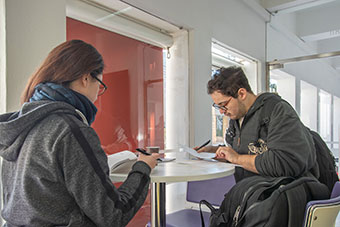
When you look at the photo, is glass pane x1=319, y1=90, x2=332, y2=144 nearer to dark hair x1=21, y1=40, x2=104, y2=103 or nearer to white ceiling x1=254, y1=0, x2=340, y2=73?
white ceiling x1=254, y1=0, x2=340, y2=73

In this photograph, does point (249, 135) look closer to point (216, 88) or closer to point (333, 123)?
point (216, 88)

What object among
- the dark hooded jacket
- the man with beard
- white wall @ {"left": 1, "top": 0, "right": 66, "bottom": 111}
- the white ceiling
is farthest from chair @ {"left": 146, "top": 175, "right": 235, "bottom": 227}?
the white ceiling

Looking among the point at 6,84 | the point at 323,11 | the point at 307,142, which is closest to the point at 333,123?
the point at 323,11

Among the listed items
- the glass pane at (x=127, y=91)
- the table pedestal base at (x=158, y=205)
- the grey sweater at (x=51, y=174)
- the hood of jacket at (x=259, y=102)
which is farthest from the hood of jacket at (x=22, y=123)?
the glass pane at (x=127, y=91)

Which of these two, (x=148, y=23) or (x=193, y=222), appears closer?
(x=193, y=222)

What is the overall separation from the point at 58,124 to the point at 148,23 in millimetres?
2022

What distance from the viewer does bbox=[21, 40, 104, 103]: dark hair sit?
90 cm

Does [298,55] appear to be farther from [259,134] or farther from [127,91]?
[259,134]

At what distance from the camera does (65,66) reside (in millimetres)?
908

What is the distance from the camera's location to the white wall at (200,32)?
2.62 meters

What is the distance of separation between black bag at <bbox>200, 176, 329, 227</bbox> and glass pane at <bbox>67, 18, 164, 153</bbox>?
3.98 ft

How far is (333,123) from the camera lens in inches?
153

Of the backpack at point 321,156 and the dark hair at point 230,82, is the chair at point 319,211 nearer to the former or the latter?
the backpack at point 321,156

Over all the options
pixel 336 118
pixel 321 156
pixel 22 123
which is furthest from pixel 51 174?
pixel 336 118
